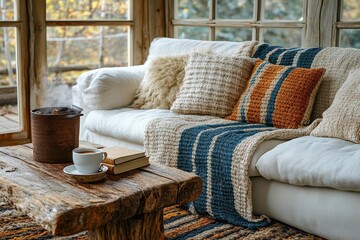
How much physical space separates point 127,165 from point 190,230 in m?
0.62

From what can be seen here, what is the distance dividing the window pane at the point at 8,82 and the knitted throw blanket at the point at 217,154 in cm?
134

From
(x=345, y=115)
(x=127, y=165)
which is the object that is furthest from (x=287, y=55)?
(x=127, y=165)

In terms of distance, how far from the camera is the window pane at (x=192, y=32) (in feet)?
13.4

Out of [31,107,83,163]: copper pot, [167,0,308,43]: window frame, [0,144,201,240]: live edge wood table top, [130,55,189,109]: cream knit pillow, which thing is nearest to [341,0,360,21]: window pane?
[167,0,308,43]: window frame

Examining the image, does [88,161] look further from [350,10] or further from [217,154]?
[350,10]

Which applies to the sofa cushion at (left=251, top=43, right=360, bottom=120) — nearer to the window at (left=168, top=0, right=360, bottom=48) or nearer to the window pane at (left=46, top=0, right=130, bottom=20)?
the window at (left=168, top=0, right=360, bottom=48)

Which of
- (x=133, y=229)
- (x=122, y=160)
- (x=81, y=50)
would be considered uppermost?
(x=81, y=50)

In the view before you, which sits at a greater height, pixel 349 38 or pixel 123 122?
pixel 349 38

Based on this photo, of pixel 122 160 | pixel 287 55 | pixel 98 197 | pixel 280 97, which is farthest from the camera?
pixel 287 55

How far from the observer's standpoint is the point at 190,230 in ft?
8.27

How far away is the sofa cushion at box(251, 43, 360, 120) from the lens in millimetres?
2850

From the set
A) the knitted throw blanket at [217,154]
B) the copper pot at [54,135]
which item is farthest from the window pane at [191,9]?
the copper pot at [54,135]

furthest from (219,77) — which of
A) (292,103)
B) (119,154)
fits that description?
(119,154)

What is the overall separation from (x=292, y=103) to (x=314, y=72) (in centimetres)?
20
